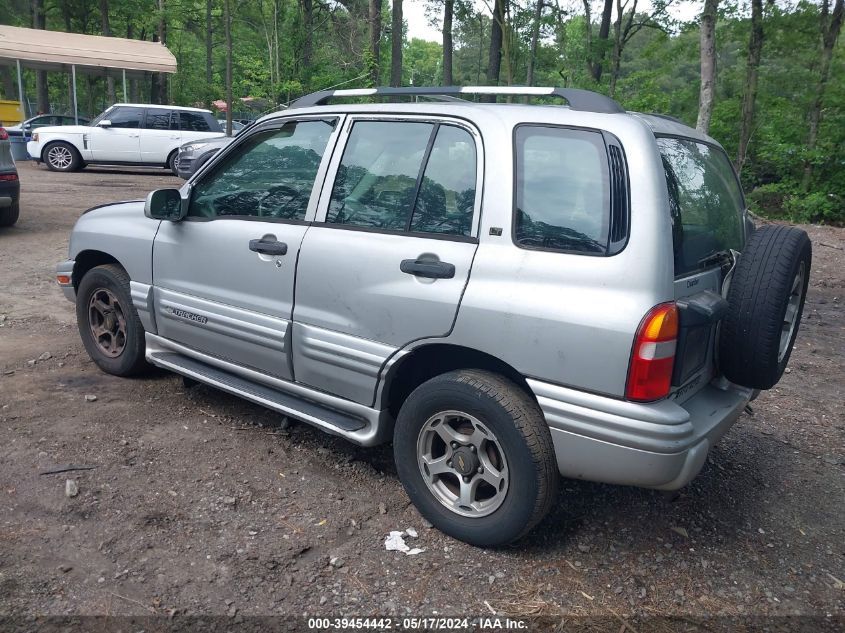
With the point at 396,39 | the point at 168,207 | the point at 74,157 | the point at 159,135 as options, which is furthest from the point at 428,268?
the point at 396,39

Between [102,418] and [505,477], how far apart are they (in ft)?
8.58

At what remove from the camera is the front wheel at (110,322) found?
456 centimetres

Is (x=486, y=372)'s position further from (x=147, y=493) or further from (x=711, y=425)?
(x=147, y=493)

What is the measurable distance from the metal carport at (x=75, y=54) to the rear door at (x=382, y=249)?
22.8 metres

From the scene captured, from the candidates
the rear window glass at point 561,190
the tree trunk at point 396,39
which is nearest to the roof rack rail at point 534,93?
the rear window glass at point 561,190

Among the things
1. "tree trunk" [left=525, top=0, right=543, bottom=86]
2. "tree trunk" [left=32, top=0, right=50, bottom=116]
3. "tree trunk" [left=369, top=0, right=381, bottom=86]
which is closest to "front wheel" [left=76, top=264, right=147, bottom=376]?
"tree trunk" [left=369, top=0, right=381, bottom=86]

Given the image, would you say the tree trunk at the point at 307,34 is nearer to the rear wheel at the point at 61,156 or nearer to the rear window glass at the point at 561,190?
the rear wheel at the point at 61,156

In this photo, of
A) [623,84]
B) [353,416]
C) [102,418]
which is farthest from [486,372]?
[623,84]

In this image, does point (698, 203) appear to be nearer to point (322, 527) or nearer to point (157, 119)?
point (322, 527)

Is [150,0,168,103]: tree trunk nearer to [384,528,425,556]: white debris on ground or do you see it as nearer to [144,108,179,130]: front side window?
[144,108,179,130]: front side window

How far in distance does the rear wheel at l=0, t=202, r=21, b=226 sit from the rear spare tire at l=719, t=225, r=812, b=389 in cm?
1015

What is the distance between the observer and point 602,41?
26.5 metres

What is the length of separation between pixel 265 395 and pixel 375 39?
2008 cm

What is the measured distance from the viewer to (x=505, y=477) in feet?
9.62
